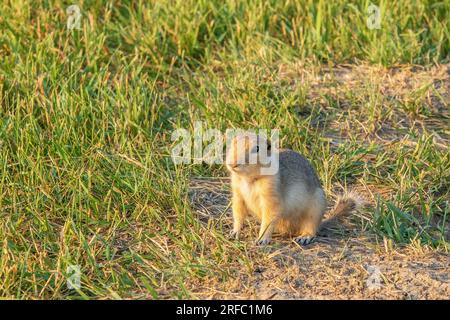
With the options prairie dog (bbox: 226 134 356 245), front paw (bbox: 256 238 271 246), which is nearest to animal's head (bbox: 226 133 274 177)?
prairie dog (bbox: 226 134 356 245)

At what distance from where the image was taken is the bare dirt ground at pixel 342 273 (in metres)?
4.29

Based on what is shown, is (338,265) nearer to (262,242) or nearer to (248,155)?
(262,242)

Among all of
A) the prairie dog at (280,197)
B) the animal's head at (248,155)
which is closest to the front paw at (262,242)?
the prairie dog at (280,197)

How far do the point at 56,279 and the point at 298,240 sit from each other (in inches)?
51.0

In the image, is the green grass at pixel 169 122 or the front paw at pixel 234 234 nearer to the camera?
the green grass at pixel 169 122

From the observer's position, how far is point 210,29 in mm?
6977

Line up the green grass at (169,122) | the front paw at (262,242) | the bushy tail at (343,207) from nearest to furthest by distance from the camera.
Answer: the green grass at (169,122) → the front paw at (262,242) → the bushy tail at (343,207)

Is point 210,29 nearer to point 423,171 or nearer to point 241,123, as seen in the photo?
point 241,123

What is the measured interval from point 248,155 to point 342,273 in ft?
2.43

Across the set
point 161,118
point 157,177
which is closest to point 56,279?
point 157,177

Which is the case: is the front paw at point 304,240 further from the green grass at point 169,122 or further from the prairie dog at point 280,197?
the green grass at point 169,122

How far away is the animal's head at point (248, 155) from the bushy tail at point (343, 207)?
0.64 metres

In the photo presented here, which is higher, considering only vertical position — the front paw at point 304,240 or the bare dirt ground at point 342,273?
the bare dirt ground at point 342,273

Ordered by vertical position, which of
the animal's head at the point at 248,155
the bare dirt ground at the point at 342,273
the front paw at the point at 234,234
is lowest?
the front paw at the point at 234,234
